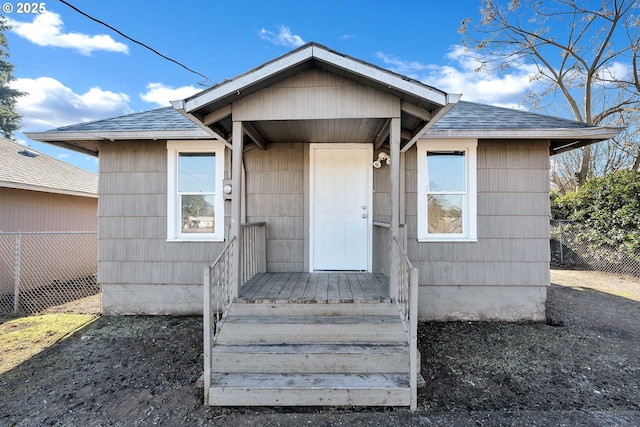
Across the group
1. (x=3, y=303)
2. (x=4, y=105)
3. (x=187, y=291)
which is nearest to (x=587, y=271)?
(x=187, y=291)

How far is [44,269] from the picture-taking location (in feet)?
22.2

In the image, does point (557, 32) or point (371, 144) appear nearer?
point (371, 144)

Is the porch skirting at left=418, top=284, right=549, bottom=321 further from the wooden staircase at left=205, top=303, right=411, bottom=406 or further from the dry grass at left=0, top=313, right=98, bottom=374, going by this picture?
the dry grass at left=0, top=313, right=98, bottom=374

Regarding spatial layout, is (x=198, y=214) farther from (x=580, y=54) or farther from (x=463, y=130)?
(x=580, y=54)

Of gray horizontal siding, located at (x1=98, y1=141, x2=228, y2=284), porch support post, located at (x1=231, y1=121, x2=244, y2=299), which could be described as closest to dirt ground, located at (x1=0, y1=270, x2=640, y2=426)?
gray horizontal siding, located at (x1=98, y1=141, x2=228, y2=284)

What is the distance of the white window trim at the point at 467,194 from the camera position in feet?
15.5

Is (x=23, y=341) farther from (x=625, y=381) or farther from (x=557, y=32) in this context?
(x=557, y=32)

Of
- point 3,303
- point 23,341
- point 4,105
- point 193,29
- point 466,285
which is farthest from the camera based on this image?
point 4,105

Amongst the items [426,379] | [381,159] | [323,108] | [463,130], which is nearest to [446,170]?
[463,130]

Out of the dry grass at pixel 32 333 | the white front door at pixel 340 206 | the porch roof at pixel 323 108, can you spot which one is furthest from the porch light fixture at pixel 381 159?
the dry grass at pixel 32 333

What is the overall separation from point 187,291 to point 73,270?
4.71 metres

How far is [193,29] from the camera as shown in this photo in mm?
9625

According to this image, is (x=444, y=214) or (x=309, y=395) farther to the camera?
(x=444, y=214)

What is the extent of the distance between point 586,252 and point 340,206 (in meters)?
7.78
